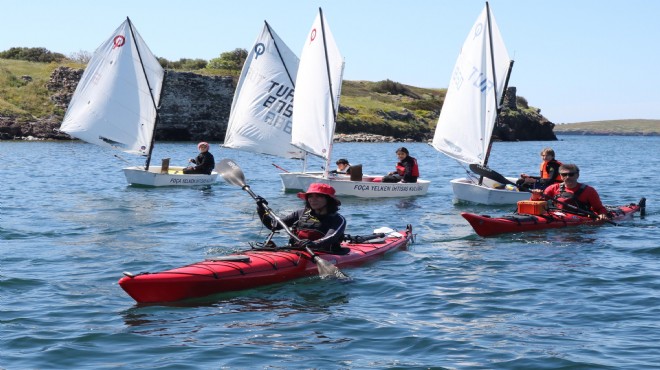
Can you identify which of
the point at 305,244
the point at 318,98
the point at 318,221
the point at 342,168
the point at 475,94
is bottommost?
the point at 305,244

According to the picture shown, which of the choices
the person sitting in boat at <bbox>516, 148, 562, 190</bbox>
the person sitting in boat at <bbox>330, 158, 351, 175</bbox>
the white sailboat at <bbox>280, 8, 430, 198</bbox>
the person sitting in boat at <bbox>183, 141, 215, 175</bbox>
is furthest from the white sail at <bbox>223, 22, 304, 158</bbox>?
the person sitting in boat at <bbox>516, 148, 562, 190</bbox>

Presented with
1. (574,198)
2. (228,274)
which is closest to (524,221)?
(574,198)

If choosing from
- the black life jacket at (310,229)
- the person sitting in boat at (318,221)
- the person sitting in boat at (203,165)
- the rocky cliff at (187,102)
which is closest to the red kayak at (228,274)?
the person sitting in boat at (318,221)

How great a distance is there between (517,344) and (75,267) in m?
8.53

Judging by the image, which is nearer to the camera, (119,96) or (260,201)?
(260,201)

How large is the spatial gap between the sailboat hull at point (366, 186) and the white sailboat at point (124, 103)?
15.4 ft

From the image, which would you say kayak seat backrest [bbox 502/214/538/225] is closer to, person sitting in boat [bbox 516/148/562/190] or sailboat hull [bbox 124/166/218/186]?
person sitting in boat [bbox 516/148/562/190]

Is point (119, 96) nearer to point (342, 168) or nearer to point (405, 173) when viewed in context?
point (342, 168)

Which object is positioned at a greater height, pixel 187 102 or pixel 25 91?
pixel 25 91

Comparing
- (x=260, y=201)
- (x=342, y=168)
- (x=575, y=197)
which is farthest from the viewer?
(x=342, y=168)

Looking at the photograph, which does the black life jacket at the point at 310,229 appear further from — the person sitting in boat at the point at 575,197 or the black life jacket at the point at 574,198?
the black life jacket at the point at 574,198

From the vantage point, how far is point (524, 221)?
63.9ft

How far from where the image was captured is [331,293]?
532 inches

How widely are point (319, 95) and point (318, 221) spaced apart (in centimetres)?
1603
